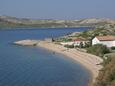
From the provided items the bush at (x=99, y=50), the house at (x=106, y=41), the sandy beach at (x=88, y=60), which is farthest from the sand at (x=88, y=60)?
the house at (x=106, y=41)

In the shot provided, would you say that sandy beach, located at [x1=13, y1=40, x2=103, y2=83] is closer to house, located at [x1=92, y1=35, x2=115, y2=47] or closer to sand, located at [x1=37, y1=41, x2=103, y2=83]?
sand, located at [x1=37, y1=41, x2=103, y2=83]

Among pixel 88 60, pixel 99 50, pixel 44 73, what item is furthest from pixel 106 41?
pixel 44 73

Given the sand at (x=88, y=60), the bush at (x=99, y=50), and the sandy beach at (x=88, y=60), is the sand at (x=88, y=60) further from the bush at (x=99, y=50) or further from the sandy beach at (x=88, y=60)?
the bush at (x=99, y=50)

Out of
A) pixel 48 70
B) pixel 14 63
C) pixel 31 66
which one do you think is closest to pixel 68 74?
pixel 48 70

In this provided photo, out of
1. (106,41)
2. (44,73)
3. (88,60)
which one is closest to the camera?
(44,73)

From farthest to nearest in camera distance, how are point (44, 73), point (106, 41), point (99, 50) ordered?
point (106, 41) → point (99, 50) → point (44, 73)

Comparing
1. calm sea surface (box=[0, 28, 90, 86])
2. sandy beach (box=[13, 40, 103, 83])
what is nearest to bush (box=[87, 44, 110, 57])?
sandy beach (box=[13, 40, 103, 83])

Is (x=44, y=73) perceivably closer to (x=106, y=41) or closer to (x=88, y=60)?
(x=88, y=60)

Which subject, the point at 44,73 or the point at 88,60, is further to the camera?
the point at 88,60

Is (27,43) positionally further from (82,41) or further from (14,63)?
(14,63)

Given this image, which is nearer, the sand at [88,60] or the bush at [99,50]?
the sand at [88,60]

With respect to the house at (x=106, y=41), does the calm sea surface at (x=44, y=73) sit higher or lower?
lower

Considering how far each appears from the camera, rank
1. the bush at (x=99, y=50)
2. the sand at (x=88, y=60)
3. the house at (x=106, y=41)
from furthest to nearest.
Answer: the house at (x=106, y=41) < the bush at (x=99, y=50) < the sand at (x=88, y=60)
